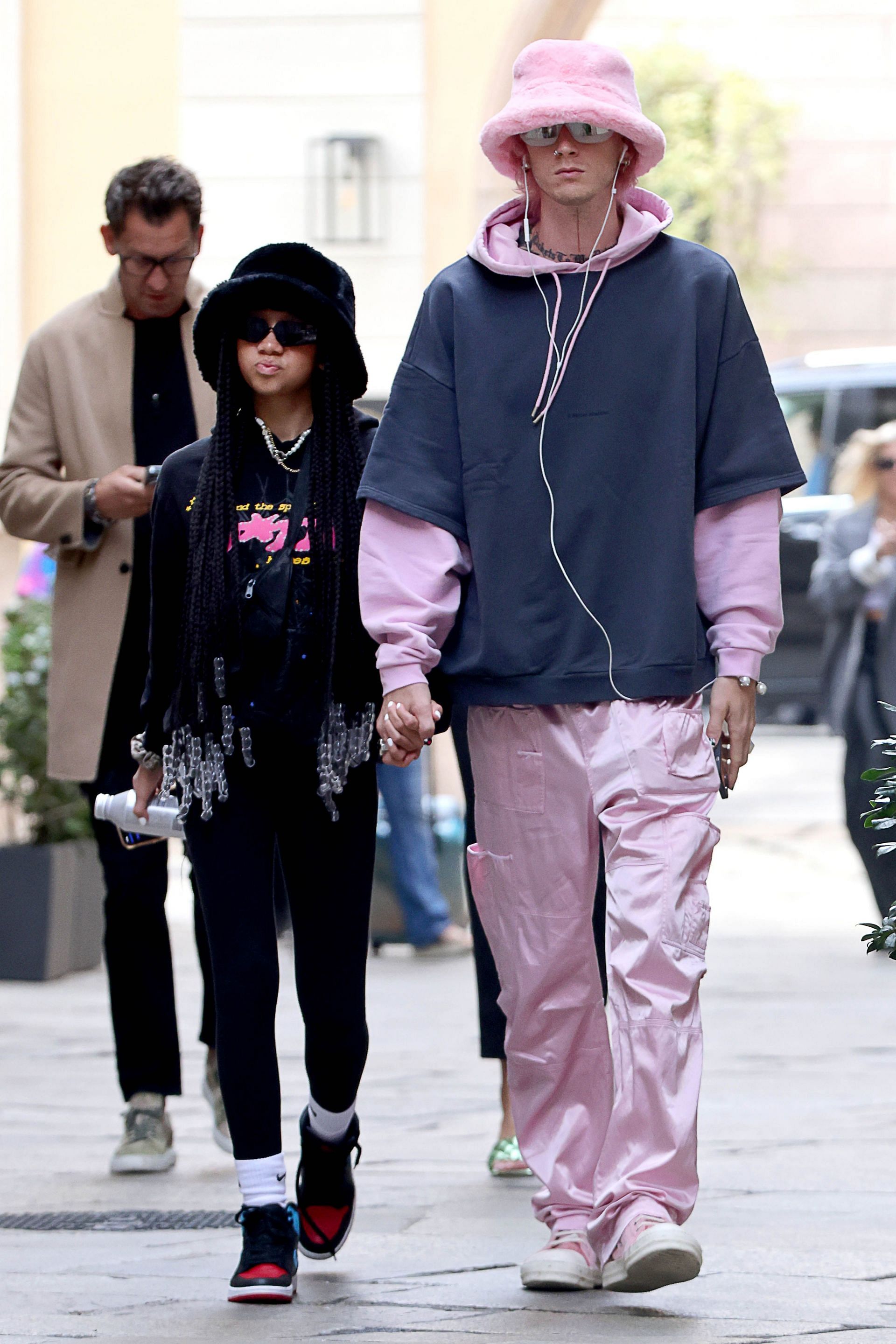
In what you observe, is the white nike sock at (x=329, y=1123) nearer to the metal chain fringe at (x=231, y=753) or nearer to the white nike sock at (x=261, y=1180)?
the white nike sock at (x=261, y=1180)

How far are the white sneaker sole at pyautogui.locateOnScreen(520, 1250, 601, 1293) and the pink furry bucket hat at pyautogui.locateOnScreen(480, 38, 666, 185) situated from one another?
Answer: 65.6 inches

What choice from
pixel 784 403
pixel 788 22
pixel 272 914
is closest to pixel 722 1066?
pixel 272 914

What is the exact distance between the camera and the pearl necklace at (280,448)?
3.62 m

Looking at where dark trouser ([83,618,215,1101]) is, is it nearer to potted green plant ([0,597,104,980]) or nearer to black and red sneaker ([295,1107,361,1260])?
black and red sneaker ([295,1107,361,1260])

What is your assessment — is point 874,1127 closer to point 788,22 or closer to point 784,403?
point 784,403

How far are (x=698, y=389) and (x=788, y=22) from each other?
2665cm

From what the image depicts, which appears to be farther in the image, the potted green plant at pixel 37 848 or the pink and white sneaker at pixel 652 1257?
the potted green plant at pixel 37 848

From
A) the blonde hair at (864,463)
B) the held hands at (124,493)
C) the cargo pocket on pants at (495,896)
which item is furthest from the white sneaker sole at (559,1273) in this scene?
the blonde hair at (864,463)

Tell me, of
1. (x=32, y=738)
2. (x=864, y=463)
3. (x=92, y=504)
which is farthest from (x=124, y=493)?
(x=864, y=463)

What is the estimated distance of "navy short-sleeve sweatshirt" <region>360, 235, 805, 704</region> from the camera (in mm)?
3359

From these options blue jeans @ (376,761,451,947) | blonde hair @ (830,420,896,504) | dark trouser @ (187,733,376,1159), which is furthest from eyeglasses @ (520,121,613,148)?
blonde hair @ (830,420,896,504)

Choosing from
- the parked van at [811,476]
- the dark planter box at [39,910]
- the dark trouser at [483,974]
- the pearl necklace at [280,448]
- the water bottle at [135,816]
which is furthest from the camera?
the parked van at [811,476]

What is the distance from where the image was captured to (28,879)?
25.1 feet

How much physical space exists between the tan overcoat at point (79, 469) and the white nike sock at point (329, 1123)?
1243mm
